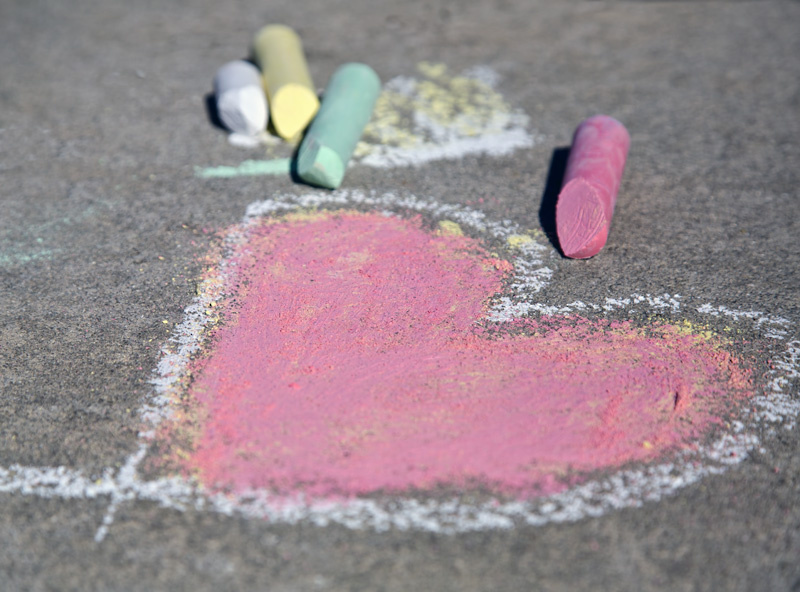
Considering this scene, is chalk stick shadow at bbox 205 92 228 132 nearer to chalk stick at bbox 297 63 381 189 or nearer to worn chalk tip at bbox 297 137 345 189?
chalk stick at bbox 297 63 381 189

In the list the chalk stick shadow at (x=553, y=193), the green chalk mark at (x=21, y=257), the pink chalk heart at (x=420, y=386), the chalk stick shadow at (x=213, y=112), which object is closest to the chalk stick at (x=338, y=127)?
the pink chalk heart at (x=420, y=386)

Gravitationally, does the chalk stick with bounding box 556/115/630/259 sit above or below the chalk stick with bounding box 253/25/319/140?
below

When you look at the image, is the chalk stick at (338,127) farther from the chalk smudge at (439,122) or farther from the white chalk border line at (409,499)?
the white chalk border line at (409,499)

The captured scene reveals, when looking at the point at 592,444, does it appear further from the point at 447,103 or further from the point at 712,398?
the point at 447,103

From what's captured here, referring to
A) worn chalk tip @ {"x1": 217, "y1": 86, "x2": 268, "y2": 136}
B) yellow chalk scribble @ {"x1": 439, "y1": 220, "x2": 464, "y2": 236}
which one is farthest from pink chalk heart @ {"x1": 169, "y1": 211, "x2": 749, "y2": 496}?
worn chalk tip @ {"x1": 217, "y1": 86, "x2": 268, "y2": 136}

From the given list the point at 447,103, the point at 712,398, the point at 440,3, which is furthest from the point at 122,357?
the point at 440,3

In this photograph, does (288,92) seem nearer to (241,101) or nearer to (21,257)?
(241,101)
